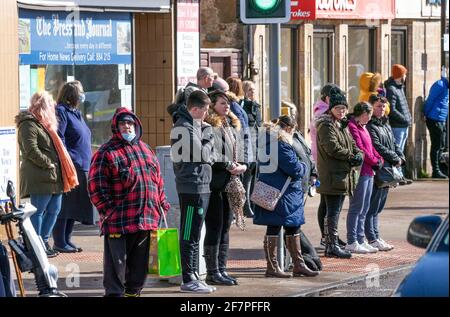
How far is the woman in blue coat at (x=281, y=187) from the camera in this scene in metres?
12.7

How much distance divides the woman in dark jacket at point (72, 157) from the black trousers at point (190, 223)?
269 cm

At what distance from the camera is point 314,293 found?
12.0 metres

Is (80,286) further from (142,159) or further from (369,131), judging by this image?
(369,131)

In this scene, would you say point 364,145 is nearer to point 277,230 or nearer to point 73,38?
point 277,230

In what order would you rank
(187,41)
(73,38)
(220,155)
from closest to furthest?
1. (220,155)
2. (73,38)
3. (187,41)

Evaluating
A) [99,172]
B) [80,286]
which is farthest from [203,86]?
[99,172]

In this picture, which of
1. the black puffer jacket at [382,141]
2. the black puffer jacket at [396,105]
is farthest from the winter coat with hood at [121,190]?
the black puffer jacket at [396,105]

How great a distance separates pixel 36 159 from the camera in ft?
44.8

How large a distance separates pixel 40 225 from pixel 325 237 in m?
3.09

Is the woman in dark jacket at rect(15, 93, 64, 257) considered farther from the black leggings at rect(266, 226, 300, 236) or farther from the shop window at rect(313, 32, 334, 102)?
the shop window at rect(313, 32, 334, 102)

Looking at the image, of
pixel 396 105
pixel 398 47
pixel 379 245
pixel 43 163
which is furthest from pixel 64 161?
pixel 398 47

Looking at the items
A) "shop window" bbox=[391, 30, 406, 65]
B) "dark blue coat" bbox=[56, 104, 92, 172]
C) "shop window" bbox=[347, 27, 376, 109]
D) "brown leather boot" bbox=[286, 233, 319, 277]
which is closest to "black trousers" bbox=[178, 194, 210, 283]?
"brown leather boot" bbox=[286, 233, 319, 277]

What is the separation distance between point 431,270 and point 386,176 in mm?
8546

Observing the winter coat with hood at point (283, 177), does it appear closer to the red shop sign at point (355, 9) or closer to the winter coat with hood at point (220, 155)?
the winter coat with hood at point (220, 155)
